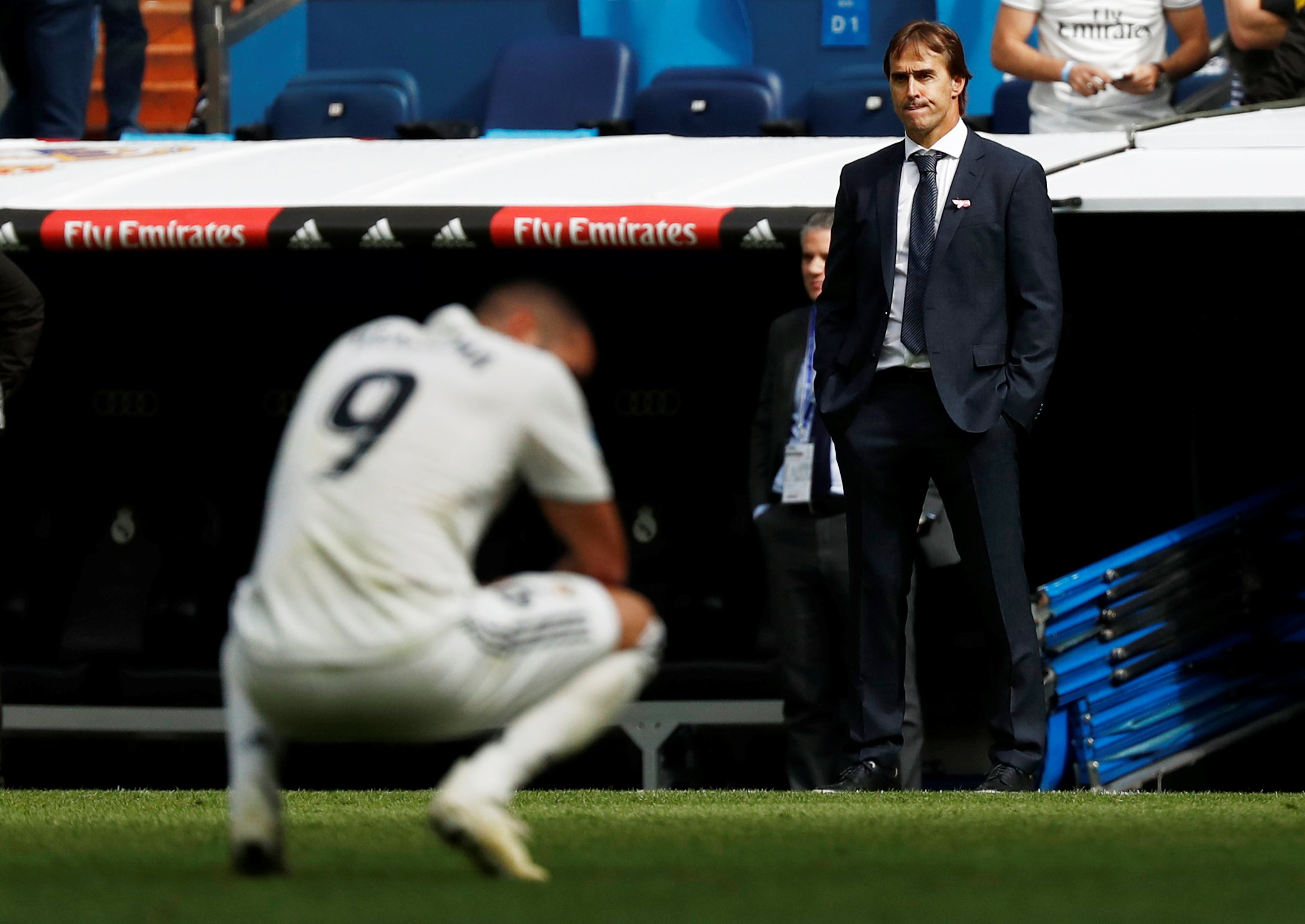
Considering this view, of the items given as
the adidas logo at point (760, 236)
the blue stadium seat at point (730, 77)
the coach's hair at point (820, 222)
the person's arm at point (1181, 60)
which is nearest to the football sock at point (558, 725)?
the coach's hair at point (820, 222)

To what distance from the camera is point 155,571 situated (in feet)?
27.8

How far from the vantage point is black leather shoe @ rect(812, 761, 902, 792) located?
576 centimetres

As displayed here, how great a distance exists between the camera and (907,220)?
5.76 metres

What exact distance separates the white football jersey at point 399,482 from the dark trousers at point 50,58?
6845 millimetres

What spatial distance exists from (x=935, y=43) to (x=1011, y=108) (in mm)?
3949

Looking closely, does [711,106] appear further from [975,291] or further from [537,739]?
[537,739]

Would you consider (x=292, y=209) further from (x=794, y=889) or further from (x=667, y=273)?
(x=794, y=889)

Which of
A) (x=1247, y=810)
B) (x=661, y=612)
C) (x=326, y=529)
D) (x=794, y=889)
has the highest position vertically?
(x=326, y=529)

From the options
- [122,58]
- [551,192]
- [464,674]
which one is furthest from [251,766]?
[122,58]

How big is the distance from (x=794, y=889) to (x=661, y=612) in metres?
4.79

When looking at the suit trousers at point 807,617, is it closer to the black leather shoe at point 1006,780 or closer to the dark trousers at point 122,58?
the black leather shoe at point 1006,780

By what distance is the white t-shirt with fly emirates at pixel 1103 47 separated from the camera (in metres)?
8.52

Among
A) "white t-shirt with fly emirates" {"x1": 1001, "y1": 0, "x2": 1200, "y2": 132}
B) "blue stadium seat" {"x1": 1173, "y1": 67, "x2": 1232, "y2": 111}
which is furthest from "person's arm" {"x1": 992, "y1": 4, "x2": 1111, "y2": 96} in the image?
"blue stadium seat" {"x1": 1173, "y1": 67, "x2": 1232, "y2": 111}

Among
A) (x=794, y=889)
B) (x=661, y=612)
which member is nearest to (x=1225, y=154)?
(x=661, y=612)
